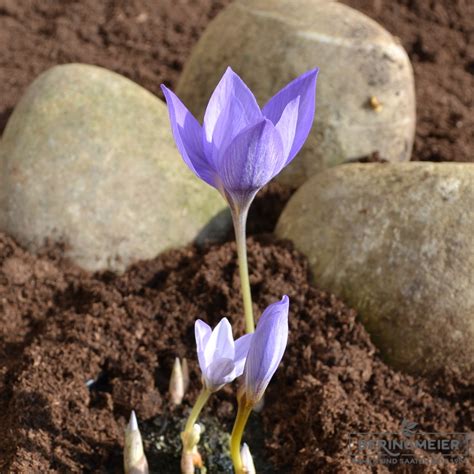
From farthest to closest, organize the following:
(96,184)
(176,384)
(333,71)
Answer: (333,71), (96,184), (176,384)

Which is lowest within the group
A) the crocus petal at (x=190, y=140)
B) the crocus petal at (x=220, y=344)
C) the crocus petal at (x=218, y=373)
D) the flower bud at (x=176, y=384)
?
the flower bud at (x=176, y=384)

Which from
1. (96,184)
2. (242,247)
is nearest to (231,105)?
(242,247)

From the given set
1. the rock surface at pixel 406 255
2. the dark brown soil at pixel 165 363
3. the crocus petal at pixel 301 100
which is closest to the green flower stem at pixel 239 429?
the dark brown soil at pixel 165 363

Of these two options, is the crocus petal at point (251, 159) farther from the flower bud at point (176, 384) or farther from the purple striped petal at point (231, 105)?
the flower bud at point (176, 384)

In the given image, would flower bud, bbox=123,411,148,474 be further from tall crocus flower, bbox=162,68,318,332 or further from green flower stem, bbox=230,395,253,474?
tall crocus flower, bbox=162,68,318,332

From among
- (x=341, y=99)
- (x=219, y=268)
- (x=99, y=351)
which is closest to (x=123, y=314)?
(x=99, y=351)

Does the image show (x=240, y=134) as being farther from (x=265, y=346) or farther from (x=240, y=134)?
(x=265, y=346)

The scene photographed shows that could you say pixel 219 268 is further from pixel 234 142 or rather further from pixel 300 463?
pixel 234 142
